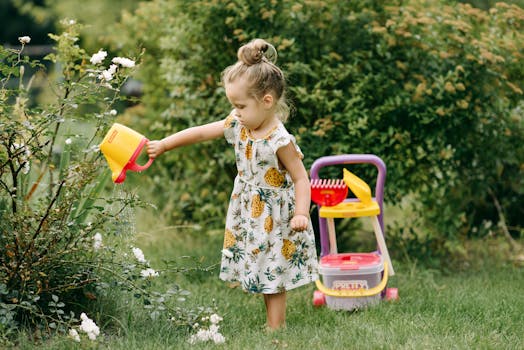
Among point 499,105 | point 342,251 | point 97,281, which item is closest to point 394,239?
point 342,251

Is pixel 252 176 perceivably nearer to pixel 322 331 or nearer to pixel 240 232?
pixel 240 232

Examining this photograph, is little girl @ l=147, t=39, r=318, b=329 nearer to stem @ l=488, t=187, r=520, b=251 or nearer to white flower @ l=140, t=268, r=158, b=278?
white flower @ l=140, t=268, r=158, b=278

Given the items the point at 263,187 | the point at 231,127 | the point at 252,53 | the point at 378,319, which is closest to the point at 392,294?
the point at 378,319

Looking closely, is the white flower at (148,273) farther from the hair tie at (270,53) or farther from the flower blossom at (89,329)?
the hair tie at (270,53)

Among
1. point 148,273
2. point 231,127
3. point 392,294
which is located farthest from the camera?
point 392,294

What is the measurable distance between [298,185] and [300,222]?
0.17 m

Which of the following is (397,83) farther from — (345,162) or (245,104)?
(245,104)

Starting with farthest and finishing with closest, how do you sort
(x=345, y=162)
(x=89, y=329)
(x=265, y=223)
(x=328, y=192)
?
(x=345, y=162) < (x=328, y=192) < (x=265, y=223) < (x=89, y=329)

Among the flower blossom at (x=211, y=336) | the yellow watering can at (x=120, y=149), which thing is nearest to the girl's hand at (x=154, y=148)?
the yellow watering can at (x=120, y=149)

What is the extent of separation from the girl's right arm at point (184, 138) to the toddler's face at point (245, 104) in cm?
21

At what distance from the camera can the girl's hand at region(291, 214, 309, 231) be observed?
352 cm

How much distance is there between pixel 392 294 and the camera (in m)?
4.21

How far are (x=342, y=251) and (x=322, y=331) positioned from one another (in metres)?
2.02

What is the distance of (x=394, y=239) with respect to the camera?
547 centimetres
